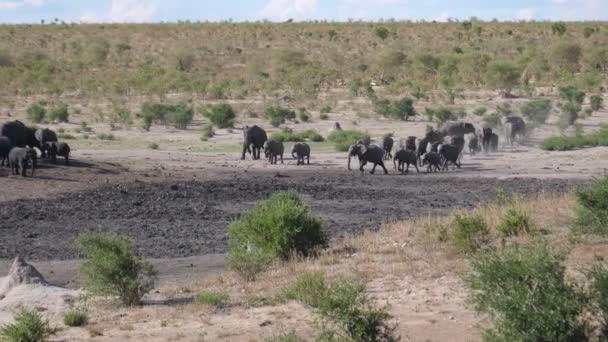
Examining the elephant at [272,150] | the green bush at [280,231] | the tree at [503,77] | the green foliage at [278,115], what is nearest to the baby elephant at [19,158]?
the elephant at [272,150]

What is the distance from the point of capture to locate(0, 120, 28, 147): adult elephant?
31312 millimetres

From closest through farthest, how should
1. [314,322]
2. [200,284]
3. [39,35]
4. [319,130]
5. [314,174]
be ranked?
[314,322], [200,284], [314,174], [319,130], [39,35]

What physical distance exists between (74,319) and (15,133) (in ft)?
63.2

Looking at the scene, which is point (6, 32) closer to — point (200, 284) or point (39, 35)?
point (39, 35)

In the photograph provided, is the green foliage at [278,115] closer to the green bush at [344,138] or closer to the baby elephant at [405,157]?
the green bush at [344,138]

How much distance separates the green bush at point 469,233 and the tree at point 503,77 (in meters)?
40.9

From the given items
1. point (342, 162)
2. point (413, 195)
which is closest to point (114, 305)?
point (413, 195)

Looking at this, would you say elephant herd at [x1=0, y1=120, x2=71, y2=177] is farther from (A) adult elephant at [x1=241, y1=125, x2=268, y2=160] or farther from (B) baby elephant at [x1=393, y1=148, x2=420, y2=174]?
(B) baby elephant at [x1=393, y1=148, x2=420, y2=174]

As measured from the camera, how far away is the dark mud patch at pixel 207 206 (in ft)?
70.1

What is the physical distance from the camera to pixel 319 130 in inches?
1727

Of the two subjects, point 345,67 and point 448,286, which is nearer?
point 448,286

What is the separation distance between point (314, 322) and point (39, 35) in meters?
93.2

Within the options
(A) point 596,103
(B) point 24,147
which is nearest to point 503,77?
(A) point 596,103

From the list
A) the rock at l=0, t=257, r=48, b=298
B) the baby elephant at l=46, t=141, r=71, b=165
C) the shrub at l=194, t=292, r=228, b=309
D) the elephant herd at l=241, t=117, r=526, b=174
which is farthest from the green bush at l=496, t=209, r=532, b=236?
the baby elephant at l=46, t=141, r=71, b=165
